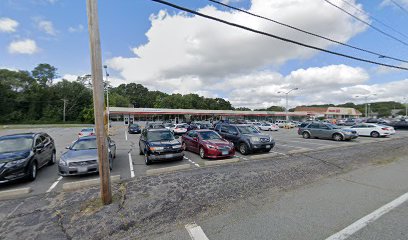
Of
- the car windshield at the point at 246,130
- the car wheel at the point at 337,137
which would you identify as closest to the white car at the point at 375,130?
the car wheel at the point at 337,137

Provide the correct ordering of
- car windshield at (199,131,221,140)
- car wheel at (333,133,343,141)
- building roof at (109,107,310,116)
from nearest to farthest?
car windshield at (199,131,221,140)
car wheel at (333,133,343,141)
building roof at (109,107,310,116)

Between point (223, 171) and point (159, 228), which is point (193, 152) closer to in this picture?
point (223, 171)

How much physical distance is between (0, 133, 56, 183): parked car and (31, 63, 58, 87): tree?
93746 mm

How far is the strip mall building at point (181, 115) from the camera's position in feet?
138

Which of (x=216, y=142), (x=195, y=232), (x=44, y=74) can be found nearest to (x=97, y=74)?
(x=195, y=232)

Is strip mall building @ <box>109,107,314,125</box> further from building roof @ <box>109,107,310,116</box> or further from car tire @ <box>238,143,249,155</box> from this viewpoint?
car tire @ <box>238,143,249,155</box>

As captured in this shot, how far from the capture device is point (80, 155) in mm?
6770

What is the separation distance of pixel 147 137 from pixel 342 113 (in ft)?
314

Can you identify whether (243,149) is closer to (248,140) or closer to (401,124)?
(248,140)

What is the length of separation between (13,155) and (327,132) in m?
19.5

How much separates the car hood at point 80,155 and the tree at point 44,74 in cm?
9563

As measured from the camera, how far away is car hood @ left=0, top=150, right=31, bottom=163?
5.86 metres

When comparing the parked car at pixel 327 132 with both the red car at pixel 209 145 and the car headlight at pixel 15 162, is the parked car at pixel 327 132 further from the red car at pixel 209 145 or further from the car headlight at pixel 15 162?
the car headlight at pixel 15 162

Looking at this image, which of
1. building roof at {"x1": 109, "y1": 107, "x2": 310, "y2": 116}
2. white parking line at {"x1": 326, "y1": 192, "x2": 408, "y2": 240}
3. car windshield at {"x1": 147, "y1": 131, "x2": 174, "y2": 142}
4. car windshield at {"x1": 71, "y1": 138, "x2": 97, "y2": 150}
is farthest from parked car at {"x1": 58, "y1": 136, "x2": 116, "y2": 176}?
building roof at {"x1": 109, "y1": 107, "x2": 310, "y2": 116}
